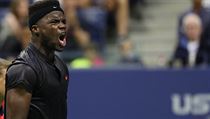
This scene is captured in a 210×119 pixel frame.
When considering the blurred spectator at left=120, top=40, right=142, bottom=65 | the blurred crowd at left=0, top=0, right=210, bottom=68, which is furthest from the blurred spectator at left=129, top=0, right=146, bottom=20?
the blurred spectator at left=120, top=40, right=142, bottom=65

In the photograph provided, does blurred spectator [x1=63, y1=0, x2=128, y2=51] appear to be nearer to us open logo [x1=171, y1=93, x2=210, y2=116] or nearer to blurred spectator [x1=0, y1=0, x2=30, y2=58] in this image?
blurred spectator [x1=0, y1=0, x2=30, y2=58]

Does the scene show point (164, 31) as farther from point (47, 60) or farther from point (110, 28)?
point (47, 60)

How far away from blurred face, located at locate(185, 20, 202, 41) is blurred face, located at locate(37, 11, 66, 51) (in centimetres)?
571

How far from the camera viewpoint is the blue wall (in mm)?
9180

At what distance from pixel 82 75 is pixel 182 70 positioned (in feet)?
4.27

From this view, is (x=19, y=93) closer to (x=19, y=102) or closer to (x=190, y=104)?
(x=19, y=102)

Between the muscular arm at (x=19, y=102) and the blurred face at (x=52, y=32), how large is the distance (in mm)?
366

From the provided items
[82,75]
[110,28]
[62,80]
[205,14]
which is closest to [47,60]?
[62,80]

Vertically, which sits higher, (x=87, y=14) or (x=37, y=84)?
(x=37, y=84)

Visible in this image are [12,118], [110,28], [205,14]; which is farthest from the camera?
[110,28]

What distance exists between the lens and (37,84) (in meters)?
4.66

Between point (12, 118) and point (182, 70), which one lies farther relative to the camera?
point (182, 70)

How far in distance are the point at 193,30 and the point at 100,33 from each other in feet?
5.80

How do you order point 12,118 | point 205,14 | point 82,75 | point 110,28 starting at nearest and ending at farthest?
point 12,118, point 82,75, point 205,14, point 110,28
